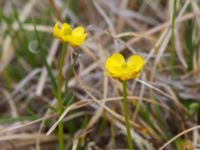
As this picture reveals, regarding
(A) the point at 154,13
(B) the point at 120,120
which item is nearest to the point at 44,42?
(A) the point at 154,13

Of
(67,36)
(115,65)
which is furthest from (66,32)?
(115,65)

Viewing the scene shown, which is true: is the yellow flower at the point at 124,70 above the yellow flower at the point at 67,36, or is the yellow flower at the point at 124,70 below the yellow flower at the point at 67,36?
→ below

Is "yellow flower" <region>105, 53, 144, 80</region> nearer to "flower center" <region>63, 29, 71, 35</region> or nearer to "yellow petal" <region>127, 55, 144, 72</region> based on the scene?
"yellow petal" <region>127, 55, 144, 72</region>

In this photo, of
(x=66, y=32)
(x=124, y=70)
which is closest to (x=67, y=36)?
(x=66, y=32)

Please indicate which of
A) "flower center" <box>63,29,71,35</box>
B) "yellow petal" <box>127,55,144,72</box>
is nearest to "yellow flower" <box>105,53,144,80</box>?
"yellow petal" <box>127,55,144,72</box>

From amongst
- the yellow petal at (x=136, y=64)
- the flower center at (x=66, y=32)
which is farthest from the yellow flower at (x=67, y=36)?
the yellow petal at (x=136, y=64)

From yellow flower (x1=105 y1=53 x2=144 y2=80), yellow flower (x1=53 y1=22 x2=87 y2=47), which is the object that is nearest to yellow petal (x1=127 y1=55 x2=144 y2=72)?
yellow flower (x1=105 y1=53 x2=144 y2=80)

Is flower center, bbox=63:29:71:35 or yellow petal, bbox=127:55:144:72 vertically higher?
flower center, bbox=63:29:71:35

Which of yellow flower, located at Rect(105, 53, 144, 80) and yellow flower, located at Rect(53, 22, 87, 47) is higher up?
yellow flower, located at Rect(53, 22, 87, 47)

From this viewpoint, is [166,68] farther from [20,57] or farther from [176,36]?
[20,57]

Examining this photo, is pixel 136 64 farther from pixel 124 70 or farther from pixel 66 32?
pixel 66 32

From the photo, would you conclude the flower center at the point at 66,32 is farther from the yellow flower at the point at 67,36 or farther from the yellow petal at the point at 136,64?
the yellow petal at the point at 136,64
